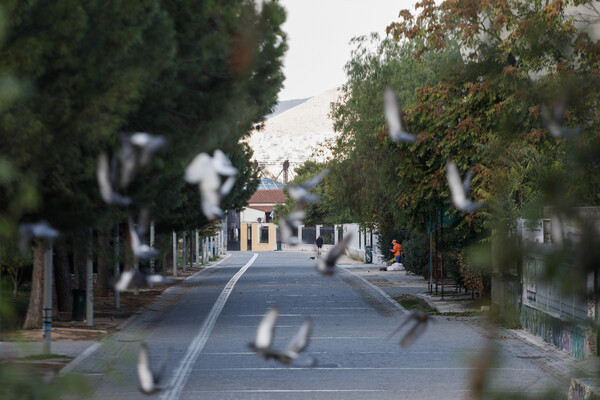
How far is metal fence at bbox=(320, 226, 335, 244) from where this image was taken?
98.1 m

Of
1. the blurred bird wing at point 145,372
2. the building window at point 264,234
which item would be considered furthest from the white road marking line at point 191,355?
the building window at point 264,234

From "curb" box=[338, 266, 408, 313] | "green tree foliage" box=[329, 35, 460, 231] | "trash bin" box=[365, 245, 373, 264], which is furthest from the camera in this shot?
"trash bin" box=[365, 245, 373, 264]

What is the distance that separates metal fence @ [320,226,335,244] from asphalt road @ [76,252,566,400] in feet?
209

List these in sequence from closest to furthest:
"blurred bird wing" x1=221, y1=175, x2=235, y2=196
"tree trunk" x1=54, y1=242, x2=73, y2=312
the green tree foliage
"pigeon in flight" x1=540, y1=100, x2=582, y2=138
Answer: "pigeon in flight" x1=540, y1=100, x2=582, y2=138 < "blurred bird wing" x1=221, y1=175, x2=235, y2=196 < "tree trunk" x1=54, y1=242, x2=73, y2=312 < the green tree foliage

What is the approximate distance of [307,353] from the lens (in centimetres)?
1658

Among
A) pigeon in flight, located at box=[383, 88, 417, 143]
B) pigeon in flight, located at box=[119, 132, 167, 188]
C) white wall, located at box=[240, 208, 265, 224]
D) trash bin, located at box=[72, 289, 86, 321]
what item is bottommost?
trash bin, located at box=[72, 289, 86, 321]

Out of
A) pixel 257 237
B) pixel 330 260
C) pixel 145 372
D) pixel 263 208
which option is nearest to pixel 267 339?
pixel 330 260

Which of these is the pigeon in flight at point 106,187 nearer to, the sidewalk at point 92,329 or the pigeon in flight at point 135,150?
the pigeon in flight at point 135,150

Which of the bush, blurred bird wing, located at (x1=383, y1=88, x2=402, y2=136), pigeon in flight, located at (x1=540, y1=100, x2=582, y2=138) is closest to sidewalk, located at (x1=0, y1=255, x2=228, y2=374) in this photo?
blurred bird wing, located at (x1=383, y1=88, x2=402, y2=136)

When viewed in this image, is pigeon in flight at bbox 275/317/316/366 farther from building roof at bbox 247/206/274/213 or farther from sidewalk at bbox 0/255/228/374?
building roof at bbox 247/206/274/213

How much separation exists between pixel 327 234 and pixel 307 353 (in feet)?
279

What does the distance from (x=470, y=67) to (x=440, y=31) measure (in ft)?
72.7

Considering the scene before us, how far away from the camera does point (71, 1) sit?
985cm

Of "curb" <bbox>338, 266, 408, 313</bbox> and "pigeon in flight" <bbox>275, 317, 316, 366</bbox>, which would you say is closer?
"pigeon in flight" <bbox>275, 317, 316, 366</bbox>
